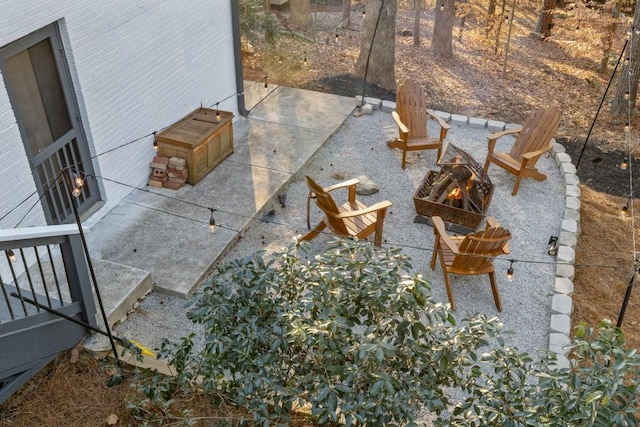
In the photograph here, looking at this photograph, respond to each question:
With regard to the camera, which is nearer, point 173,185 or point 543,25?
point 173,185

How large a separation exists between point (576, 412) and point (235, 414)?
1.97m

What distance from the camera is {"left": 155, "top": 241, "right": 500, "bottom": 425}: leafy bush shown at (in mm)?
2654

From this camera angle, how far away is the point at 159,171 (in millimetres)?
6352

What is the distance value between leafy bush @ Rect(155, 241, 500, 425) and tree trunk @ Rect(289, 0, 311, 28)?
10.9m

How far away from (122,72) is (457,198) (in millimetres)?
3622

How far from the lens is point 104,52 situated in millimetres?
5363

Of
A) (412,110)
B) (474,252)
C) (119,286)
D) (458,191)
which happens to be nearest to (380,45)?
(412,110)

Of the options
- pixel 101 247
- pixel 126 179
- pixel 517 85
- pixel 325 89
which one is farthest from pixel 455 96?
pixel 101 247

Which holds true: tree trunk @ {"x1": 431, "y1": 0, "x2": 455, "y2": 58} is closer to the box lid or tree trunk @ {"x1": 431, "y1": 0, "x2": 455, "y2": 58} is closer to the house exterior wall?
the house exterior wall

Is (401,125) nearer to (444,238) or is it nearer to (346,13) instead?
(444,238)

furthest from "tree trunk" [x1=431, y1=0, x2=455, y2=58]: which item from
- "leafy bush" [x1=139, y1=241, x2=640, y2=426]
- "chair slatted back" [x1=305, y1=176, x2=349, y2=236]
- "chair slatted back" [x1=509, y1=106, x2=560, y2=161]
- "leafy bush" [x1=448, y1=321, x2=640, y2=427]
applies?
"leafy bush" [x1=448, y1=321, x2=640, y2=427]

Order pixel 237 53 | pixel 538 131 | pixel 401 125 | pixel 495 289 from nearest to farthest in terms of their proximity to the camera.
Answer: pixel 495 289, pixel 538 131, pixel 401 125, pixel 237 53

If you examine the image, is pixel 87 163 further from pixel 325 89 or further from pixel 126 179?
pixel 325 89

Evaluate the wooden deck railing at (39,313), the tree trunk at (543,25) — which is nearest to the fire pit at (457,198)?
the wooden deck railing at (39,313)
